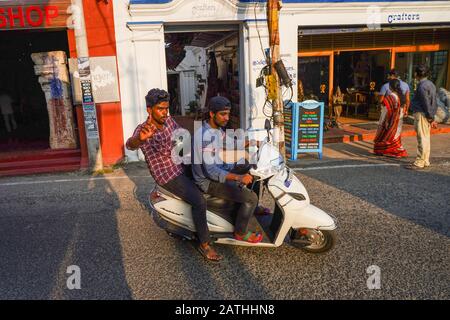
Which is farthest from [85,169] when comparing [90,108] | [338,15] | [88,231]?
[338,15]

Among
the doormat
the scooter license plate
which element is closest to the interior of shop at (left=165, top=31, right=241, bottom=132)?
the scooter license plate

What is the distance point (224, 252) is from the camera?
413 centimetres

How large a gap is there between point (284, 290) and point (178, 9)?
672 cm

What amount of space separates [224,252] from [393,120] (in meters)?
5.37

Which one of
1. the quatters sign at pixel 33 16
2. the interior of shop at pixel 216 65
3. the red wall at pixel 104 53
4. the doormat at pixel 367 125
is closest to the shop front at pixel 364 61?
the doormat at pixel 367 125

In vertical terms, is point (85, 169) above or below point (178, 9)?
below

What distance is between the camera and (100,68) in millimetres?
8109

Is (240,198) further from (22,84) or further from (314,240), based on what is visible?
(22,84)

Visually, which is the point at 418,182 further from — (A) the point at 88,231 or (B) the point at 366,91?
(B) the point at 366,91

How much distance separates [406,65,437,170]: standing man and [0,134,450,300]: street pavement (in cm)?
54

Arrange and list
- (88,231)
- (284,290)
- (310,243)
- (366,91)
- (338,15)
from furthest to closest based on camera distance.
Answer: (366,91) → (338,15) → (88,231) → (310,243) → (284,290)

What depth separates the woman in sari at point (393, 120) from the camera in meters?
7.84

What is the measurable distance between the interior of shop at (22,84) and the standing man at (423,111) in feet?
31.8

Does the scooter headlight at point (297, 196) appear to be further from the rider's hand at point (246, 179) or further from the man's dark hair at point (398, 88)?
the man's dark hair at point (398, 88)
